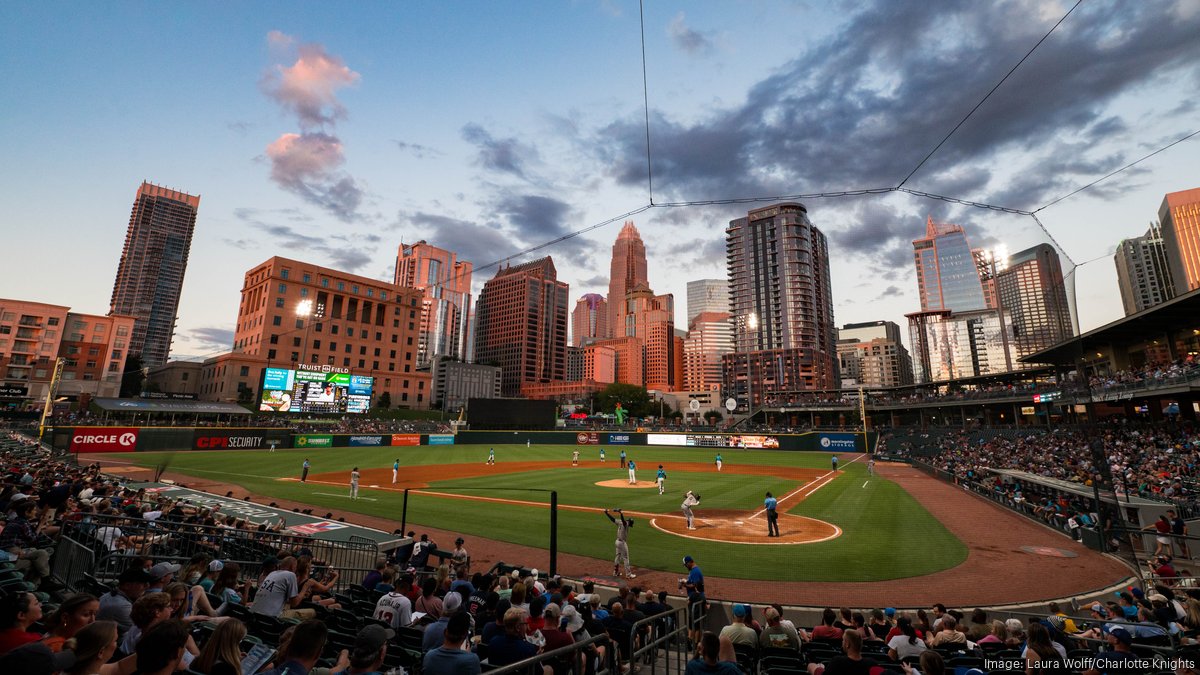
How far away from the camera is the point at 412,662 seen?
→ 603 centimetres

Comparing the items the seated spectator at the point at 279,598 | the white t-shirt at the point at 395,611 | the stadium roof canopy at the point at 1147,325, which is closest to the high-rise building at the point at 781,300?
the stadium roof canopy at the point at 1147,325

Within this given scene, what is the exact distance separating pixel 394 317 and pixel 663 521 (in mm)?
93926

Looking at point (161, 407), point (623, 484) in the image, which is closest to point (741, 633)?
point (623, 484)

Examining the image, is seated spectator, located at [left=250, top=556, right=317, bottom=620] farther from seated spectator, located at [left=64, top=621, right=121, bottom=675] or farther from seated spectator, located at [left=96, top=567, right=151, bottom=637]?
seated spectator, located at [left=64, top=621, right=121, bottom=675]

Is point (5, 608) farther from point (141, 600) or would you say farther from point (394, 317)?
point (394, 317)

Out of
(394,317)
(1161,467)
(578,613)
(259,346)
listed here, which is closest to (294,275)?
(259,346)

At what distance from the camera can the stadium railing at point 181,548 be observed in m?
9.41

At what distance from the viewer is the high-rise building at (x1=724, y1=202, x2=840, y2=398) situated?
157875mm

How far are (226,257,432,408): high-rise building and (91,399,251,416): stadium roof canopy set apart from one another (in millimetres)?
15247

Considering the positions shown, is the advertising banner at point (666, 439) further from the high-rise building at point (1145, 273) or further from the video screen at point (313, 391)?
the high-rise building at point (1145, 273)

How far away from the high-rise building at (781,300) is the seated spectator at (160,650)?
15938 centimetres

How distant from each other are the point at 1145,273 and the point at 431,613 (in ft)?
559

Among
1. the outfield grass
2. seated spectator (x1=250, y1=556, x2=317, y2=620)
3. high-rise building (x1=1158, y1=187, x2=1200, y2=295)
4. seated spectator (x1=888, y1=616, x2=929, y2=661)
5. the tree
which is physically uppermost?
high-rise building (x1=1158, y1=187, x2=1200, y2=295)

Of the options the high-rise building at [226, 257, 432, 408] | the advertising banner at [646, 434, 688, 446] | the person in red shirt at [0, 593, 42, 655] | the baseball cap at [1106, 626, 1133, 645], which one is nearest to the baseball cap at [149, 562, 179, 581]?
the person in red shirt at [0, 593, 42, 655]
